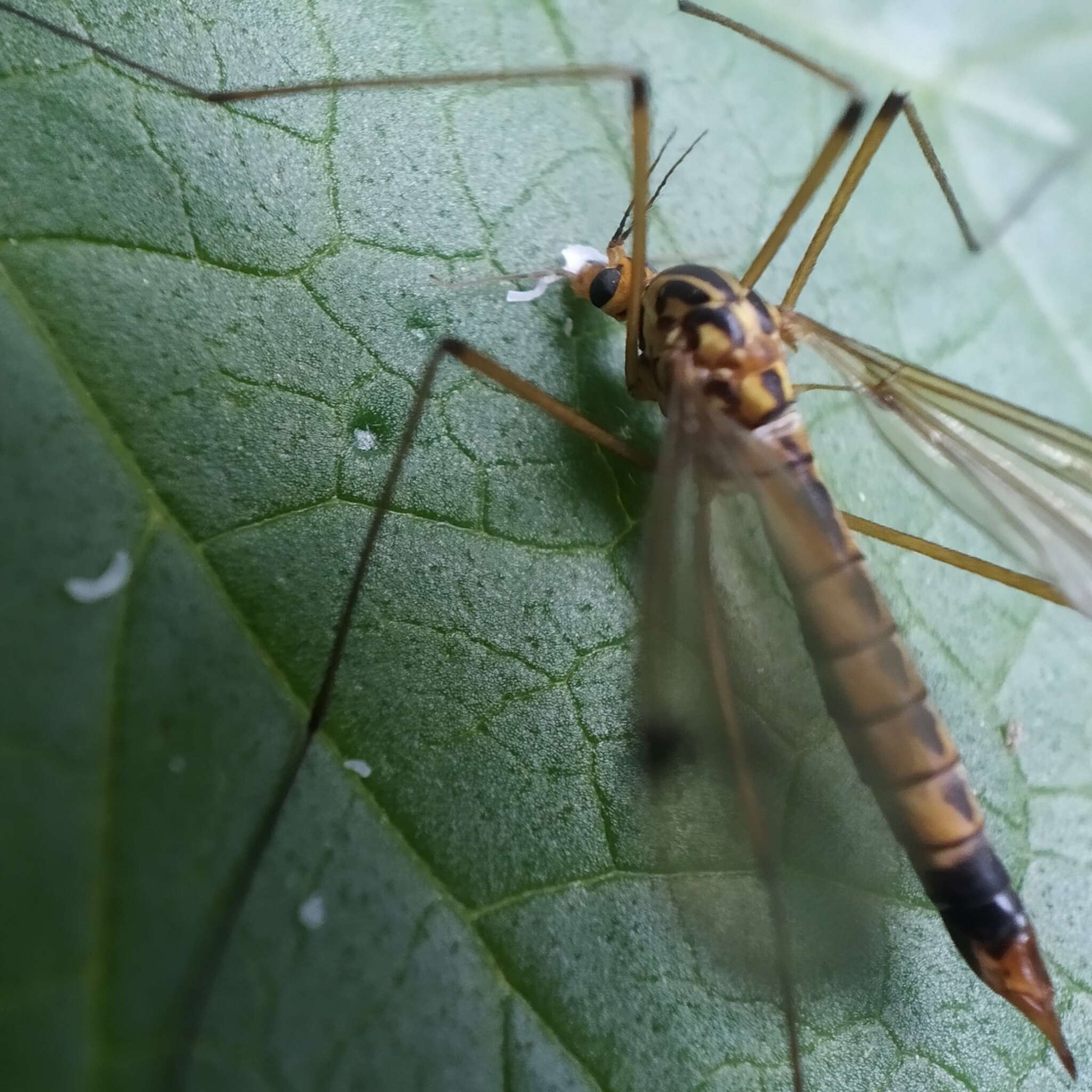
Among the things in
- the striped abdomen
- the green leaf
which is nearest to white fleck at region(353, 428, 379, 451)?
the green leaf

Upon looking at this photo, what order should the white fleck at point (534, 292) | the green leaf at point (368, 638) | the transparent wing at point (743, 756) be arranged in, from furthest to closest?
the white fleck at point (534, 292) < the transparent wing at point (743, 756) < the green leaf at point (368, 638)

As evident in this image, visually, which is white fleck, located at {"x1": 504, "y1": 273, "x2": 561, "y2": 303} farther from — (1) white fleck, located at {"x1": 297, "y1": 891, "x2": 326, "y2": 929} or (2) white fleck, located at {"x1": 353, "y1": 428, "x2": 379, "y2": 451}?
(1) white fleck, located at {"x1": 297, "y1": 891, "x2": 326, "y2": 929}

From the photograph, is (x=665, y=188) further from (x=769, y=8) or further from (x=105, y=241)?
(x=105, y=241)

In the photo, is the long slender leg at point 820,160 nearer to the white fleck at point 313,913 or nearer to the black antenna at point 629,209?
the black antenna at point 629,209

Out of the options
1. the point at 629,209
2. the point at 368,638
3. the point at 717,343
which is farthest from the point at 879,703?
the point at 629,209

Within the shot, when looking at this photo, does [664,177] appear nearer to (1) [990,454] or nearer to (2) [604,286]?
(2) [604,286]

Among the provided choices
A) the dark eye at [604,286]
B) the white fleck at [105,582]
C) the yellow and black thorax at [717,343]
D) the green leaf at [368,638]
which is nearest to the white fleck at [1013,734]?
the green leaf at [368,638]
